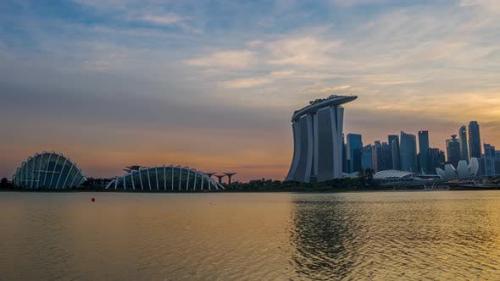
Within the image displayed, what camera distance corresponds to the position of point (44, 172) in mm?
190000

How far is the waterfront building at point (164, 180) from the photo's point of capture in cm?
19338

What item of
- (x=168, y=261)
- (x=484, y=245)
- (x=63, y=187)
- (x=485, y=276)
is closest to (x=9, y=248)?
(x=168, y=261)

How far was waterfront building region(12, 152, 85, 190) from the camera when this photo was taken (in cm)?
18975

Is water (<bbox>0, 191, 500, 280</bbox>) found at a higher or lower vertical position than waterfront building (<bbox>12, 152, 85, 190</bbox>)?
lower

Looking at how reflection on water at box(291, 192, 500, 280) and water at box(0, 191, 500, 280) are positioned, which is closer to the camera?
water at box(0, 191, 500, 280)

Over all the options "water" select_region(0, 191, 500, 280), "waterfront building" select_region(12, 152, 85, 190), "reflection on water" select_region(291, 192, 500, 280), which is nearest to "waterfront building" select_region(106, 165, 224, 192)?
"waterfront building" select_region(12, 152, 85, 190)

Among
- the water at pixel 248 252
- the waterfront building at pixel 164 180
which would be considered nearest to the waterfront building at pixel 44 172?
the waterfront building at pixel 164 180

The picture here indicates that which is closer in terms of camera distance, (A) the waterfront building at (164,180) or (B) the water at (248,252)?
(B) the water at (248,252)

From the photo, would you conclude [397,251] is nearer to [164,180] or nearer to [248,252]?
[248,252]

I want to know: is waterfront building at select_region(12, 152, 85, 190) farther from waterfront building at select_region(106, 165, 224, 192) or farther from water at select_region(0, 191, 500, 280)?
water at select_region(0, 191, 500, 280)

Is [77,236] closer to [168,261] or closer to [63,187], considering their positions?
[168,261]

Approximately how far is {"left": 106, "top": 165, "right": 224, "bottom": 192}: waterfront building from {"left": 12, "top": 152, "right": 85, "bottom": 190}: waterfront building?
18646 millimetres

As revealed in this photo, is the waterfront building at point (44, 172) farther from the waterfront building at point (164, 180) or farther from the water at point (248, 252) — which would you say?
the water at point (248, 252)

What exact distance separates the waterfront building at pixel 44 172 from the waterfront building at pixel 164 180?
61.2 feet
